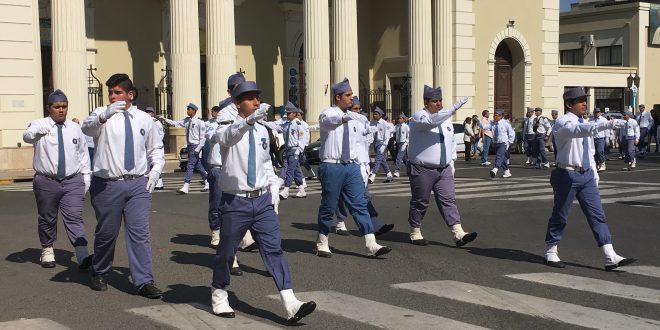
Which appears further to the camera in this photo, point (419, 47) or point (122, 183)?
point (419, 47)

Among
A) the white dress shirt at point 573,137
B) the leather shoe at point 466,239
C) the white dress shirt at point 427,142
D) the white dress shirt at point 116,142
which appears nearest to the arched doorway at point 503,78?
the white dress shirt at point 427,142

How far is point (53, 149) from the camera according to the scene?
934 cm

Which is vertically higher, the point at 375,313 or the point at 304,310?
the point at 304,310

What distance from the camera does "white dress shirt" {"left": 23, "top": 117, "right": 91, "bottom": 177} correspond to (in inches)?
367

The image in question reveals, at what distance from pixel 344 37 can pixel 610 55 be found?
24534mm

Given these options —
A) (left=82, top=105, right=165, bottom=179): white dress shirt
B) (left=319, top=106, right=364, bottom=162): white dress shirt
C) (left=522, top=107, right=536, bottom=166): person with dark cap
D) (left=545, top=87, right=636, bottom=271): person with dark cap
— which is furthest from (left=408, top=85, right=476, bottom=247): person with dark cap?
(left=522, top=107, right=536, bottom=166): person with dark cap

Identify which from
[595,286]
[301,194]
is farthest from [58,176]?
[301,194]

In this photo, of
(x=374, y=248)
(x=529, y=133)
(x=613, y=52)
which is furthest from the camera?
(x=613, y=52)

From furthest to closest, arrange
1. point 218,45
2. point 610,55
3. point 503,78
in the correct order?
point 610,55 → point 503,78 → point 218,45

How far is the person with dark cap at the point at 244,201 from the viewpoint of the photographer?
698cm

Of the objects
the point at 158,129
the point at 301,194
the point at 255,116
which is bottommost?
the point at 301,194

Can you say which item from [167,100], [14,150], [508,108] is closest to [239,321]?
[14,150]

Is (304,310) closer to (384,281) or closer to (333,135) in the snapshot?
(384,281)

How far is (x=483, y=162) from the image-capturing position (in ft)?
94.7
